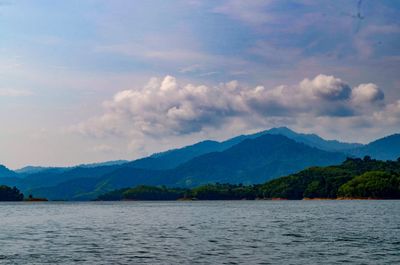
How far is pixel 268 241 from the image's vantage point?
87.5m

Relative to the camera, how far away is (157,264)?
209ft

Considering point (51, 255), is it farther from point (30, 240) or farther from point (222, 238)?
point (222, 238)

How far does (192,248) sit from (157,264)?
51.5ft

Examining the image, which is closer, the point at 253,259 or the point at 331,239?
the point at 253,259

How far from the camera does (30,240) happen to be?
93250 mm

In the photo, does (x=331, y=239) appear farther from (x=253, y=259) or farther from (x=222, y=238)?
(x=253, y=259)

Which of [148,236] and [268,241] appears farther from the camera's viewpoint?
[148,236]

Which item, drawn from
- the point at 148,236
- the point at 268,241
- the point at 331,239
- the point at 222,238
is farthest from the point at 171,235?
the point at 331,239

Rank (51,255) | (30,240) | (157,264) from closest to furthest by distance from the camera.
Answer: (157,264)
(51,255)
(30,240)

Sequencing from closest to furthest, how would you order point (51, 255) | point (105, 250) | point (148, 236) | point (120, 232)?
point (51, 255) < point (105, 250) < point (148, 236) < point (120, 232)

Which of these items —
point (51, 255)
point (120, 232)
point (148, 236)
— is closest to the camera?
point (51, 255)

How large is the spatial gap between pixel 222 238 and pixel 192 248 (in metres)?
15.7

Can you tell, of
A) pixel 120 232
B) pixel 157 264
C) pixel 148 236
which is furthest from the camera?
pixel 120 232

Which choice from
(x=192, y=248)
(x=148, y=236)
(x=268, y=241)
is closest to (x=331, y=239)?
(x=268, y=241)
